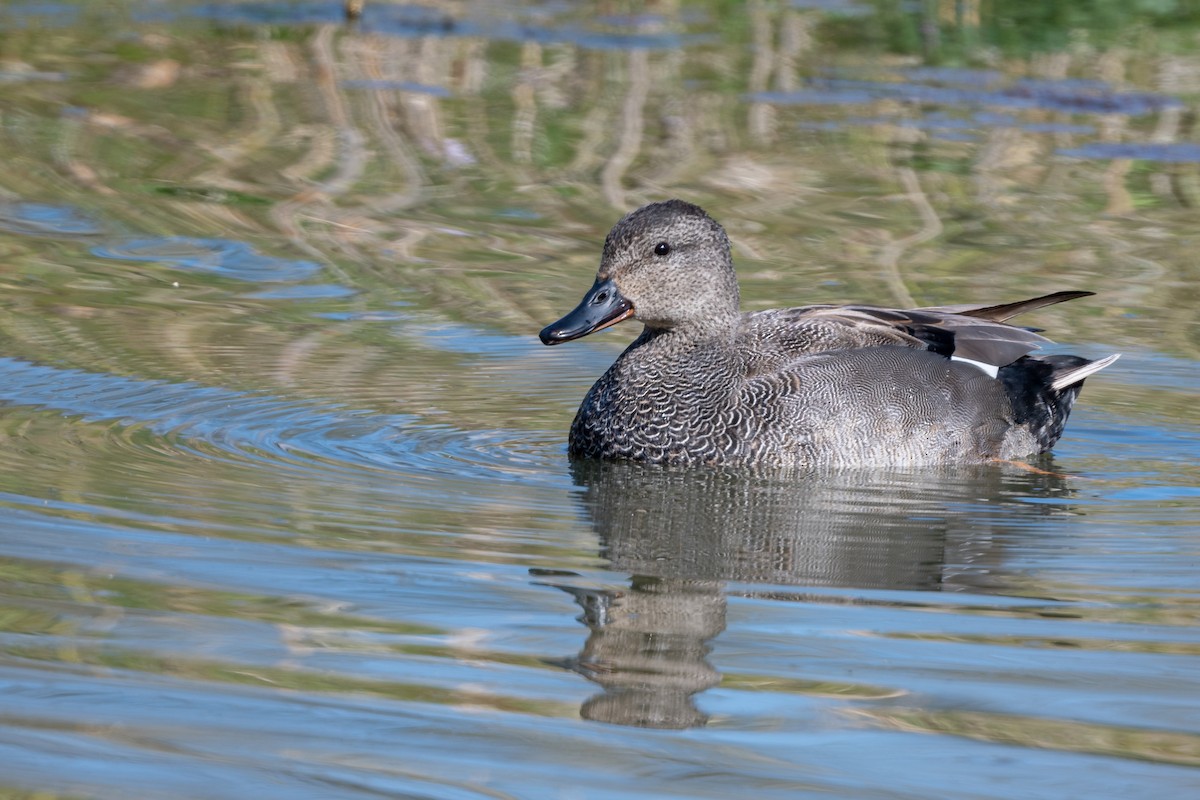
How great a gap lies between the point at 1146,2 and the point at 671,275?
982cm

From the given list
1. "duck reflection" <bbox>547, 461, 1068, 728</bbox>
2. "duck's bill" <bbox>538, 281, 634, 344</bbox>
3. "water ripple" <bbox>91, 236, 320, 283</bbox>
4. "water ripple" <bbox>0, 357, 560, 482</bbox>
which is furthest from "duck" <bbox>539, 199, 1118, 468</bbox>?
"water ripple" <bbox>91, 236, 320, 283</bbox>

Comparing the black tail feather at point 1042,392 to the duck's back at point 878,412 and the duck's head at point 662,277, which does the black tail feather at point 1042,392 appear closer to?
the duck's back at point 878,412

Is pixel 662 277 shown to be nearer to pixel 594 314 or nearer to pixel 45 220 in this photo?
pixel 594 314

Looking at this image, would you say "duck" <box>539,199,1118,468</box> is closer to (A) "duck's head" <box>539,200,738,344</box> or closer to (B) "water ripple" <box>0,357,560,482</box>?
(A) "duck's head" <box>539,200,738,344</box>

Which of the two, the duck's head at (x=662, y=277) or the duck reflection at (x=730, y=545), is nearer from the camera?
the duck reflection at (x=730, y=545)

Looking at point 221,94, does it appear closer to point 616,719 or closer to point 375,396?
point 375,396

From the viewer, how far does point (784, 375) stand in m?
7.39

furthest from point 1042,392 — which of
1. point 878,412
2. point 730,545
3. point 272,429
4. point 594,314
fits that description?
point 272,429

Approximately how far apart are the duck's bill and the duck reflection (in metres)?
0.49

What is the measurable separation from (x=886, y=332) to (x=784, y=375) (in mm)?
497

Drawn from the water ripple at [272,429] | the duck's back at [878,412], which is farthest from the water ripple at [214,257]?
the duck's back at [878,412]

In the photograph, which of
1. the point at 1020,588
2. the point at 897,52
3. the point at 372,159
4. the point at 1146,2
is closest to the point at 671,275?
the point at 1020,588

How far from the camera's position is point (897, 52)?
1511 centimetres

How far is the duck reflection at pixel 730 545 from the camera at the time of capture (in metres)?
4.69
